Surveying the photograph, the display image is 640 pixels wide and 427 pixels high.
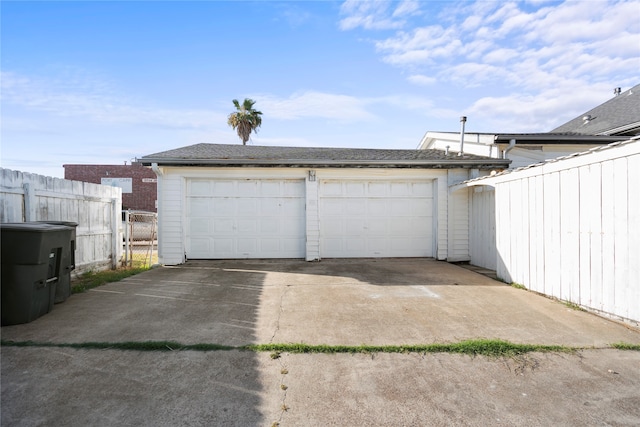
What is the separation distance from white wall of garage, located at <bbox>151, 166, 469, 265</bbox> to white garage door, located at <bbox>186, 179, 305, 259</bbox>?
0.55 feet

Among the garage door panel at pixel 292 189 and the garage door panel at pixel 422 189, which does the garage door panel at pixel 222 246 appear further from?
the garage door panel at pixel 422 189

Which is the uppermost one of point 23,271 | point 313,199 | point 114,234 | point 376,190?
point 376,190

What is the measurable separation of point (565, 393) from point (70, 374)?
13.6ft

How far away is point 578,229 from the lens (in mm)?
4906

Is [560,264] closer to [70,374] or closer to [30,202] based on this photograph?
[70,374]

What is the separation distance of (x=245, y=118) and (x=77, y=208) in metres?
20.0

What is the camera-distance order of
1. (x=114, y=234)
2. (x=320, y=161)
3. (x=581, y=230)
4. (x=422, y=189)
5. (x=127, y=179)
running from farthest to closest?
(x=127, y=179)
(x=422, y=189)
(x=320, y=161)
(x=114, y=234)
(x=581, y=230)

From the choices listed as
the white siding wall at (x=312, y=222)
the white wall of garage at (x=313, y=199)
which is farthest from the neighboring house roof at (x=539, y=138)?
the white siding wall at (x=312, y=222)

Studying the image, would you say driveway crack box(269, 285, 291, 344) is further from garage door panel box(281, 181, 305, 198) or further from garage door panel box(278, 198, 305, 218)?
garage door panel box(281, 181, 305, 198)

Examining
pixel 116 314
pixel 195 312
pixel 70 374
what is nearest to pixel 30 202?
pixel 116 314

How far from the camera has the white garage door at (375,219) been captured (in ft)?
30.4

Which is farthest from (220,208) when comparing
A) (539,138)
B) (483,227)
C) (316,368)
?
(539,138)

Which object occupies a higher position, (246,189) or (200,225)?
(246,189)

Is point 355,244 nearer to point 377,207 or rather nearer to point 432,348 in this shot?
point 377,207
